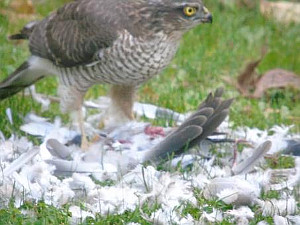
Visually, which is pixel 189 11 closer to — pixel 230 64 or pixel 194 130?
pixel 194 130

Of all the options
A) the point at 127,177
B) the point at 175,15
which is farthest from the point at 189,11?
the point at 127,177

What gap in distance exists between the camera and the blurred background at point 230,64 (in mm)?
6848

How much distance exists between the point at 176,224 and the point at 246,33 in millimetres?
4665

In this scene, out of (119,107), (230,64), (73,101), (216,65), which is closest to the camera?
(73,101)

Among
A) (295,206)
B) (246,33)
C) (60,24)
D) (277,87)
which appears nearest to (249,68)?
(277,87)

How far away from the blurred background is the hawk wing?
569 mm

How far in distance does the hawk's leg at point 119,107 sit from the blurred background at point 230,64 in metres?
0.36

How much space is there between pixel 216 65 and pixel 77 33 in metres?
2.22

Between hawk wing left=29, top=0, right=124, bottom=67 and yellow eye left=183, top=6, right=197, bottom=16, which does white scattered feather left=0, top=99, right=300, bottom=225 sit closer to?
hawk wing left=29, top=0, right=124, bottom=67

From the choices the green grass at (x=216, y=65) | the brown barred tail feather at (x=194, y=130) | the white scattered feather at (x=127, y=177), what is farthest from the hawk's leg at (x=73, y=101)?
the brown barred tail feather at (x=194, y=130)

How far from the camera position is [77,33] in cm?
596

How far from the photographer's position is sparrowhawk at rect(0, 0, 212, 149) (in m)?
5.76

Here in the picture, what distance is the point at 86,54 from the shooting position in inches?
230

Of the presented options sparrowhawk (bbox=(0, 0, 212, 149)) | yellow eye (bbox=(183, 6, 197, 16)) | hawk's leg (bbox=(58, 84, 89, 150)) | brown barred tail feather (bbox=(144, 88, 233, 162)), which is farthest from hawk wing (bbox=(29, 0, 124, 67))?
brown barred tail feather (bbox=(144, 88, 233, 162))
